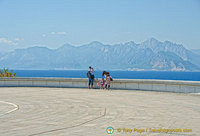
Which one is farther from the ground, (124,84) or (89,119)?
(124,84)

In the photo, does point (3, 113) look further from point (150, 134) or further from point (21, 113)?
point (150, 134)

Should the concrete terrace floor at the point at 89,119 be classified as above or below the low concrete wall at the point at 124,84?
below

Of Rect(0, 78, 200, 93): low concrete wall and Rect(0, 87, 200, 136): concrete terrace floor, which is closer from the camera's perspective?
Rect(0, 87, 200, 136): concrete terrace floor

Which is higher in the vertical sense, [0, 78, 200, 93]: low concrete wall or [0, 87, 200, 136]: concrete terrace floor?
[0, 78, 200, 93]: low concrete wall

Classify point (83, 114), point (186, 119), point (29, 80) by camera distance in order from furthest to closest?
point (29, 80), point (83, 114), point (186, 119)

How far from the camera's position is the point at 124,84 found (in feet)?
71.7

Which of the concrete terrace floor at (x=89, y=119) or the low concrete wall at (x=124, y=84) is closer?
the concrete terrace floor at (x=89, y=119)

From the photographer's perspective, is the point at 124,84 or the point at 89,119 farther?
the point at 124,84

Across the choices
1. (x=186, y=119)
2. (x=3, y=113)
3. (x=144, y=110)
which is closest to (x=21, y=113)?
(x=3, y=113)

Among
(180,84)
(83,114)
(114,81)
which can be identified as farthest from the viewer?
(114,81)

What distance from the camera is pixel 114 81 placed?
72.3ft

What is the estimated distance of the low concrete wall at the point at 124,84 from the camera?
61.5 feet

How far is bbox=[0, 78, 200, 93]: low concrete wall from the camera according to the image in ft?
61.5

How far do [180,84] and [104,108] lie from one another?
8276mm
